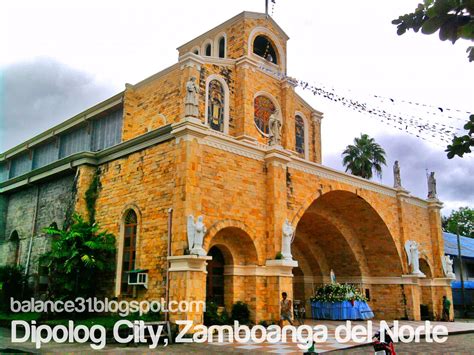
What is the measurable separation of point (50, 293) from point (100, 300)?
Result: 1785 mm

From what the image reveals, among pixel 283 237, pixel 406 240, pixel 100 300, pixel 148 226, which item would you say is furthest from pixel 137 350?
pixel 406 240

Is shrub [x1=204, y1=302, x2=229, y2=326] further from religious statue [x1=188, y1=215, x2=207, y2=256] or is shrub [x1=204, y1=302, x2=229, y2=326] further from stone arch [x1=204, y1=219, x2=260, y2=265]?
religious statue [x1=188, y1=215, x2=207, y2=256]

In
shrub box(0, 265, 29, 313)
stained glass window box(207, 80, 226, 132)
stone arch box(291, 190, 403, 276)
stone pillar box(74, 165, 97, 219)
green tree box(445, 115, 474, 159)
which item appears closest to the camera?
green tree box(445, 115, 474, 159)

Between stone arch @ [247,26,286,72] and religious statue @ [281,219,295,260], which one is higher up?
stone arch @ [247,26,286,72]

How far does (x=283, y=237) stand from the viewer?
16469mm

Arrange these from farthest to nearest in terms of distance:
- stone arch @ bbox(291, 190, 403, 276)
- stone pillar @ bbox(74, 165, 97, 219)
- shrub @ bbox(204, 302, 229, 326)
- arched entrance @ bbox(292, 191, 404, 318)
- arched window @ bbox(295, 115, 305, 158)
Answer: arched window @ bbox(295, 115, 305, 158), arched entrance @ bbox(292, 191, 404, 318), stone arch @ bbox(291, 190, 403, 276), stone pillar @ bbox(74, 165, 97, 219), shrub @ bbox(204, 302, 229, 326)

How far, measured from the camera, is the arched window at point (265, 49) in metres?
24.0

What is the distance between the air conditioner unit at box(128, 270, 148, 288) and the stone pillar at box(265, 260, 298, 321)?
14.0 ft

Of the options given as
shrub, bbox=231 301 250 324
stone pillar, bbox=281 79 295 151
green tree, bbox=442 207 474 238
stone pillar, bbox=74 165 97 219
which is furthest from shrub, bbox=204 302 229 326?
green tree, bbox=442 207 474 238

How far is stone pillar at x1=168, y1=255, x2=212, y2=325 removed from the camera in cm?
1319

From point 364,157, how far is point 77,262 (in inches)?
947

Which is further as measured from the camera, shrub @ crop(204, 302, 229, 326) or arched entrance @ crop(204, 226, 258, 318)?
arched entrance @ crop(204, 226, 258, 318)

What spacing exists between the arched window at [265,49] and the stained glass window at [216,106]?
4.36m

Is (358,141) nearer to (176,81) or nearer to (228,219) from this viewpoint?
(176,81)
